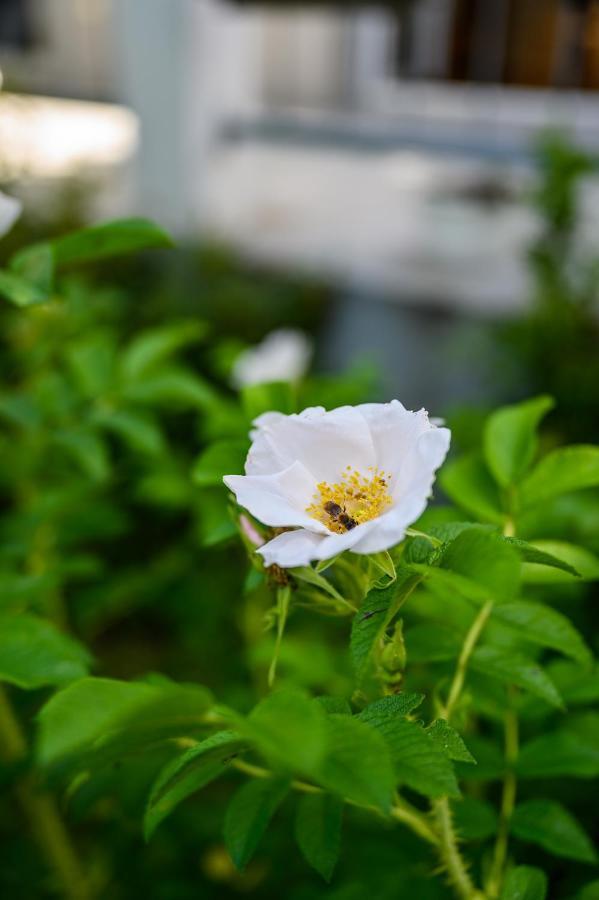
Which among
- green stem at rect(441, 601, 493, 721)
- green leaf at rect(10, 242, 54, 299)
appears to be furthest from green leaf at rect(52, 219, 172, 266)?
green stem at rect(441, 601, 493, 721)

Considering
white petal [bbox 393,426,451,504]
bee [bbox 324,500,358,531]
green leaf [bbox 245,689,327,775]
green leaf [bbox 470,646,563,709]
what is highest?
white petal [bbox 393,426,451,504]

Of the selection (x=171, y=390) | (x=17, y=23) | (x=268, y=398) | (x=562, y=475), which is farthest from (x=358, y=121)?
(x=562, y=475)

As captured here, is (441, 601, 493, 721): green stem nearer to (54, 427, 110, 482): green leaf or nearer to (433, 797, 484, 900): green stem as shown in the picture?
(433, 797, 484, 900): green stem

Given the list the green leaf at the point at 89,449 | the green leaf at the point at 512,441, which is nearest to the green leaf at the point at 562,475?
the green leaf at the point at 512,441

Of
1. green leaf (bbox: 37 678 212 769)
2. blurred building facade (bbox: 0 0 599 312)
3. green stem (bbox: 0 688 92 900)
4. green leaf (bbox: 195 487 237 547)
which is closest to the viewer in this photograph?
green leaf (bbox: 37 678 212 769)

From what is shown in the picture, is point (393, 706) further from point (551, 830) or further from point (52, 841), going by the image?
point (52, 841)

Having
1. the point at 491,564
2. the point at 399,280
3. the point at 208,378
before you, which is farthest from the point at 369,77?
the point at 491,564
